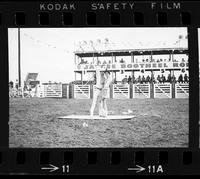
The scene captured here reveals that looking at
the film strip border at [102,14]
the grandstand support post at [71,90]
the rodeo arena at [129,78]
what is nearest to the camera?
the film strip border at [102,14]

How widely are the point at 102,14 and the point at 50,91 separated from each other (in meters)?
1.28

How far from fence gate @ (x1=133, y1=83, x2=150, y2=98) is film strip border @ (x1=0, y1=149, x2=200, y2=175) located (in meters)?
0.78

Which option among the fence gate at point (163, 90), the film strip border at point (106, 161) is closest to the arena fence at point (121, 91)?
the fence gate at point (163, 90)

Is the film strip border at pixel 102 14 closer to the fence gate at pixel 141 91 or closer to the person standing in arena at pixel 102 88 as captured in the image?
the person standing in arena at pixel 102 88

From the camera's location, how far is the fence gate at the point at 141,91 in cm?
688

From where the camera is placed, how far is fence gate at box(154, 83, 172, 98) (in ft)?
22.4

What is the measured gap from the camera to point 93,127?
6.74 m

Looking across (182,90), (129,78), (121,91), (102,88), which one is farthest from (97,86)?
(182,90)

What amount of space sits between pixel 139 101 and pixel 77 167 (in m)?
1.26

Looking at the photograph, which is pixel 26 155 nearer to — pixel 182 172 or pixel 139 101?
pixel 139 101

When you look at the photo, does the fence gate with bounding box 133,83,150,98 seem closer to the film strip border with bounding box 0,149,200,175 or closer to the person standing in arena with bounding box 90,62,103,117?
the person standing in arena with bounding box 90,62,103,117

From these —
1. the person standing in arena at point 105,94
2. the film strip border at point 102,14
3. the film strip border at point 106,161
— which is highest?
the film strip border at point 102,14

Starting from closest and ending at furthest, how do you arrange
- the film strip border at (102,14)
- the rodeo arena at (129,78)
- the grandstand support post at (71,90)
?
the film strip border at (102,14) < the rodeo arena at (129,78) < the grandstand support post at (71,90)

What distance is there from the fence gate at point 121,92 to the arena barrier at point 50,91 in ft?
2.57
